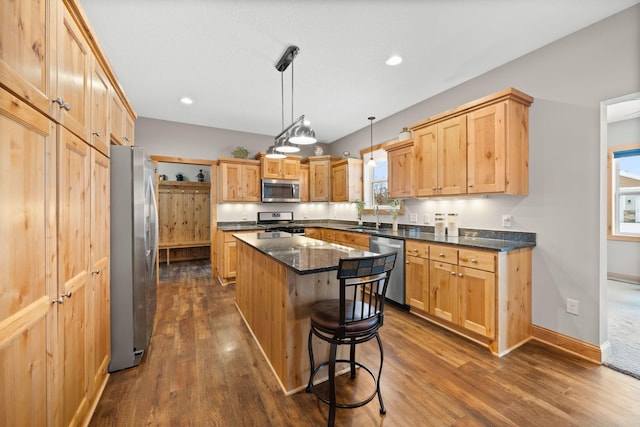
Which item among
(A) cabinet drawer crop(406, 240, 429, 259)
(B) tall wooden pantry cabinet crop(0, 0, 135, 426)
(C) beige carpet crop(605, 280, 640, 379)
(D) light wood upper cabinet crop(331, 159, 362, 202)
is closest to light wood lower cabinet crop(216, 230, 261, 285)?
(D) light wood upper cabinet crop(331, 159, 362, 202)

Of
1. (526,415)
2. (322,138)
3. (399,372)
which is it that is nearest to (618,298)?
(526,415)

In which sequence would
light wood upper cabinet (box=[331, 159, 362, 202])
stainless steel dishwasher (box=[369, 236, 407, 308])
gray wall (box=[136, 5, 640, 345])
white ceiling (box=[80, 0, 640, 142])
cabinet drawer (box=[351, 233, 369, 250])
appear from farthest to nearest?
light wood upper cabinet (box=[331, 159, 362, 202]) → cabinet drawer (box=[351, 233, 369, 250]) → stainless steel dishwasher (box=[369, 236, 407, 308]) → gray wall (box=[136, 5, 640, 345]) → white ceiling (box=[80, 0, 640, 142])

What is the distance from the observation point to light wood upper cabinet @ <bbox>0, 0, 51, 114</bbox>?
0.89 metres

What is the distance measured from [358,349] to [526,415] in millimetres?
1166

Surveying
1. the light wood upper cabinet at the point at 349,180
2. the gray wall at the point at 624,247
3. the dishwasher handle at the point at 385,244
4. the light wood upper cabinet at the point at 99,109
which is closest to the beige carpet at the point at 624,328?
the gray wall at the point at 624,247

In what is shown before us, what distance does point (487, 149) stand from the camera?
2650 millimetres

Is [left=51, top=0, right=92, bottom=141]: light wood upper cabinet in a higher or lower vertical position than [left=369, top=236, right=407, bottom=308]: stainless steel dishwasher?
higher

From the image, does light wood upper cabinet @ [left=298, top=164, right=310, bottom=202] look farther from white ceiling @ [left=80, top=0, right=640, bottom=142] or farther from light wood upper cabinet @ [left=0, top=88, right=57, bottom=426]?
light wood upper cabinet @ [left=0, top=88, right=57, bottom=426]

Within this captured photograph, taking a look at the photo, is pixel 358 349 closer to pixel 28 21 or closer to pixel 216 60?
pixel 28 21

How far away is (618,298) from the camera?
11.6 ft

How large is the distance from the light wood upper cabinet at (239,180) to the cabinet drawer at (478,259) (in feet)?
12.1

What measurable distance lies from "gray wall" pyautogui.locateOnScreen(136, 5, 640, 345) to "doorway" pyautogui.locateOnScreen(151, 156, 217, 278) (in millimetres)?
5918

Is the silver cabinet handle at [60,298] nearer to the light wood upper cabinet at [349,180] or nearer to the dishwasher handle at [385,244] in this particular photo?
the dishwasher handle at [385,244]

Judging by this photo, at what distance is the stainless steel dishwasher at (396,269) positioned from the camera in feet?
10.8
